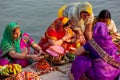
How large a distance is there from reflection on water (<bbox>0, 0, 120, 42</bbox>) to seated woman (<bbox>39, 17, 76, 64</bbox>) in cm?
281

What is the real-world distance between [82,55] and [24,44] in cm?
134

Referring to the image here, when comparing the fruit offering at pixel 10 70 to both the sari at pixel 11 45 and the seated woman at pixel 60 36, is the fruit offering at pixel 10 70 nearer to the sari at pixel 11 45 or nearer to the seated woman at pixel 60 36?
the sari at pixel 11 45

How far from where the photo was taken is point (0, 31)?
31.2 feet

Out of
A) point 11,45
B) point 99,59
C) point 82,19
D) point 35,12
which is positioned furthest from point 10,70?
point 35,12

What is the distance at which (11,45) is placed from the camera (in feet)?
18.4

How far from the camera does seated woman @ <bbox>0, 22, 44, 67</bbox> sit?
546 centimetres

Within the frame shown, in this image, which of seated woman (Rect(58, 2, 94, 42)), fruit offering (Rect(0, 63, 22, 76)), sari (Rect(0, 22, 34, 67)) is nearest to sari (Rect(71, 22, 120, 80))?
fruit offering (Rect(0, 63, 22, 76))

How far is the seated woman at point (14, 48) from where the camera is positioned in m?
5.46

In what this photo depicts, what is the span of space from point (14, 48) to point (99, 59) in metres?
1.56

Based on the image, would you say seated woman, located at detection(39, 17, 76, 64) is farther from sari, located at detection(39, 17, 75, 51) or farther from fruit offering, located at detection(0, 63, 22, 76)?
fruit offering, located at detection(0, 63, 22, 76)

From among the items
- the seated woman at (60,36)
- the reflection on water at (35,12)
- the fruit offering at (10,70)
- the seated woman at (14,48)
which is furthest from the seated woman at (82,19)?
the reflection on water at (35,12)

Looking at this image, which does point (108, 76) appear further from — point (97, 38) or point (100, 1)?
point (100, 1)

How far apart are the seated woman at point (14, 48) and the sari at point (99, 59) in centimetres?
94

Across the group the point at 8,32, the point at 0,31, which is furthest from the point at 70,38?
the point at 0,31
